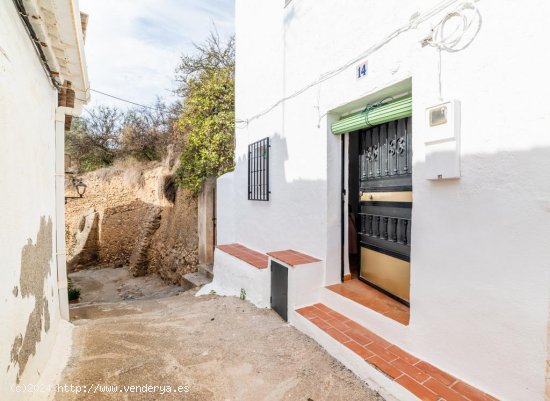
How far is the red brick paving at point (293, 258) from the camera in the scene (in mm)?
3732

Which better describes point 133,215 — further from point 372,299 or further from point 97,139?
point 372,299

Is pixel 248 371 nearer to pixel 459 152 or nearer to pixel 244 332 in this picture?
pixel 244 332

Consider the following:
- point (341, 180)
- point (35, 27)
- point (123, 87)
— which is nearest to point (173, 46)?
point (123, 87)

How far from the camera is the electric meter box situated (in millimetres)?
2168

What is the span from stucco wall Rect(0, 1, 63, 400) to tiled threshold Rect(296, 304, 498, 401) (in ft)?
8.73

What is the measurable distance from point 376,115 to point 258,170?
295 centimetres

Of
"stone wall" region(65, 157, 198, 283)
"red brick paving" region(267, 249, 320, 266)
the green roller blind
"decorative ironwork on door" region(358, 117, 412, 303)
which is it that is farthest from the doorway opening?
"stone wall" region(65, 157, 198, 283)

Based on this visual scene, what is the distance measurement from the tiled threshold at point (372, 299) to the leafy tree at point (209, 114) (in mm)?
5582

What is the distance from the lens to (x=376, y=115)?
9.92 ft

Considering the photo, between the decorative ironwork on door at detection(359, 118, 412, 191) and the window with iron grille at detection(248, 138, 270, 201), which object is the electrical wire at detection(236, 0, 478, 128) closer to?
the decorative ironwork on door at detection(359, 118, 412, 191)

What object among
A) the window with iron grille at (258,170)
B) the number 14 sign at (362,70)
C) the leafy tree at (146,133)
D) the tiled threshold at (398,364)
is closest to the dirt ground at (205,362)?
the tiled threshold at (398,364)

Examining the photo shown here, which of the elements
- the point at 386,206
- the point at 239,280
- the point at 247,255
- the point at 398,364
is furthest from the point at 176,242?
the point at 398,364

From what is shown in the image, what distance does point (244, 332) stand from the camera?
353cm

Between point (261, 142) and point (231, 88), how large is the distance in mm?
3730
